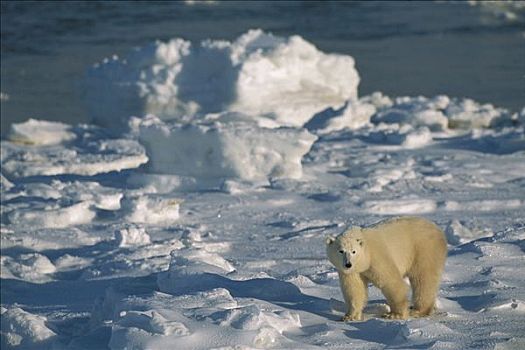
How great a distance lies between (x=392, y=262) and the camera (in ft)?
14.4

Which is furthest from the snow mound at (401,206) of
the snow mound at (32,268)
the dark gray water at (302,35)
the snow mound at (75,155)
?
the dark gray water at (302,35)

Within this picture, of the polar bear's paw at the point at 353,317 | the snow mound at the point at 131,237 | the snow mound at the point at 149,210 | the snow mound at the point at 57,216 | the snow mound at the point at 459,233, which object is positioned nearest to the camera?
the polar bear's paw at the point at 353,317

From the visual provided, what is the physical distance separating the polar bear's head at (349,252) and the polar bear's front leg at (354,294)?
0.06 metres

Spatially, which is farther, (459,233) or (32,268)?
(32,268)

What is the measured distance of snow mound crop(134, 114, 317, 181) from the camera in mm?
9172

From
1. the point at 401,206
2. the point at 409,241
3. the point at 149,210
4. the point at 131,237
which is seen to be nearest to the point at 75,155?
the point at 149,210

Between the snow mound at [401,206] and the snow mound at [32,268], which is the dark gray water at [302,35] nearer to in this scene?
the snow mound at [401,206]

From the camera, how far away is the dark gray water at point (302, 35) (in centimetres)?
1611

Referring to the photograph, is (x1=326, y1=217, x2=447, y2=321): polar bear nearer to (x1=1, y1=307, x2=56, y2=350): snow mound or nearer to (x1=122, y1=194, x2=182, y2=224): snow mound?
(x1=1, y1=307, x2=56, y2=350): snow mound

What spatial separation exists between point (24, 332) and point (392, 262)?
1.67 metres

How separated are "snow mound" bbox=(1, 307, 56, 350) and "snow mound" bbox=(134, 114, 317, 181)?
426 cm

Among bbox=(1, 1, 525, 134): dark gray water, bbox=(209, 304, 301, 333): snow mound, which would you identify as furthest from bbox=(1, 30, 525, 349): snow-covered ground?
bbox=(1, 1, 525, 134): dark gray water

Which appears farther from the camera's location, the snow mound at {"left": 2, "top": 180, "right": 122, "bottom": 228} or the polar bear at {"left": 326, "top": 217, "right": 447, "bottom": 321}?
the snow mound at {"left": 2, "top": 180, "right": 122, "bottom": 228}

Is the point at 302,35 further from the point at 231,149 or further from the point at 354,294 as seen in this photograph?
the point at 354,294
